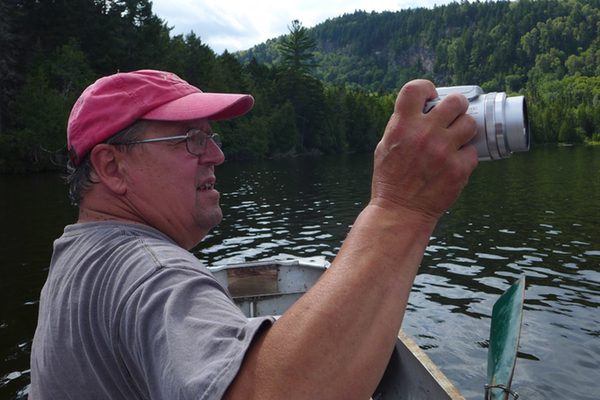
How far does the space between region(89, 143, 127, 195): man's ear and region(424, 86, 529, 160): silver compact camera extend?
111cm

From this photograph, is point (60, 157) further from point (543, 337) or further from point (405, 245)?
point (405, 245)

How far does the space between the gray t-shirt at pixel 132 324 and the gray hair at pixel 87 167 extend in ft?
0.90

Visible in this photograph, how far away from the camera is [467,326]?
10477mm

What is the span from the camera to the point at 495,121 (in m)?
1.48

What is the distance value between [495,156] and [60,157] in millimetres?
52256

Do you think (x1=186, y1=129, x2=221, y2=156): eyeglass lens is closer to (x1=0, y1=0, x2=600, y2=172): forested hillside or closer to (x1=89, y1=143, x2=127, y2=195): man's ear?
(x1=89, y1=143, x2=127, y2=195): man's ear

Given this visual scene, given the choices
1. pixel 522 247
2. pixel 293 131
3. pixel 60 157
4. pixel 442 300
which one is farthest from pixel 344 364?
pixel 293 131

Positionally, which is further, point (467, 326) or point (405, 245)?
point (467, 326)

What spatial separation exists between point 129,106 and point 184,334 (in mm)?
976

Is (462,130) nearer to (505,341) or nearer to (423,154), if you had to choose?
(423,154)

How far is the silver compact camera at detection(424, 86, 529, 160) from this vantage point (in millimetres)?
1462

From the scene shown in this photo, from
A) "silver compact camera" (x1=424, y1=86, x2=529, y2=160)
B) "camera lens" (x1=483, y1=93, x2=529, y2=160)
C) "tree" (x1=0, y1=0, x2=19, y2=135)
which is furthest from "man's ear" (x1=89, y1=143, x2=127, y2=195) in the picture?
"tree" (x1=0, y1=0, x2=19, y2=135)

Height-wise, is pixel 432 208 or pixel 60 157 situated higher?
pixel 432 208

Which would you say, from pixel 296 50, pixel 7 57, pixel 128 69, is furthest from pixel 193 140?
pixel 296 50
